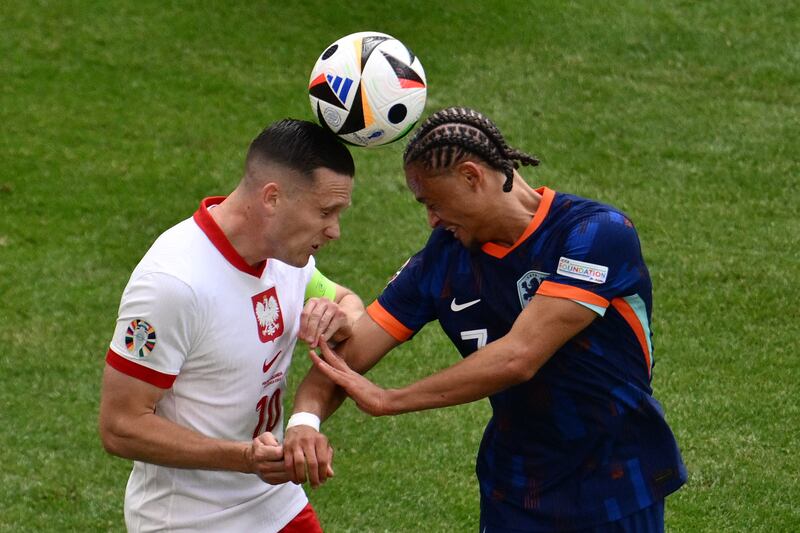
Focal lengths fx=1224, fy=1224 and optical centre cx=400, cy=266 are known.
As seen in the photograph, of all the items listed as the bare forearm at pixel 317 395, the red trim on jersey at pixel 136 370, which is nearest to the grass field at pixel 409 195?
the bare forearm at pixel 317 395

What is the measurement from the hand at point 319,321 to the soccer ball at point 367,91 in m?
0.69

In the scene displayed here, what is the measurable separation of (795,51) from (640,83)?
7.24ft

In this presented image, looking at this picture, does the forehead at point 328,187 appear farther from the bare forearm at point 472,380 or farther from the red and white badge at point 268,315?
the bare forearm at point 472,380

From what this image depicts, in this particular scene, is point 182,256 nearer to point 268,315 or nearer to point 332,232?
point 268,315

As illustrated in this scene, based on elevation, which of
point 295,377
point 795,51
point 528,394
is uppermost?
point 528,394

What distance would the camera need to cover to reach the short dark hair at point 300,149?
476cm

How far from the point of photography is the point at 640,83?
14617 mm

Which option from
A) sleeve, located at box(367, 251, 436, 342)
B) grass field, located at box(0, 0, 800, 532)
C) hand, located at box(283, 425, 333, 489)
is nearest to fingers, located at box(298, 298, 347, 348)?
sleeve, located at box(367, 251, 436, 342)

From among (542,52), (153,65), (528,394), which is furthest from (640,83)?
(528,394)

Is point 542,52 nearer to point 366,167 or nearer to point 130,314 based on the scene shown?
point 366,167

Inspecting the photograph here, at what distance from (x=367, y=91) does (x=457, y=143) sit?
0.42 metres

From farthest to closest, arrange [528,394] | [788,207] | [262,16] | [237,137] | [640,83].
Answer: [262,16], [640,83], [237,137], [788,207], [528,394]

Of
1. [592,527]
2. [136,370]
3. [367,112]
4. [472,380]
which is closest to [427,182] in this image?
[367,112]

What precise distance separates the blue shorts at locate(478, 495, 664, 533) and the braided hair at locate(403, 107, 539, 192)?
53.2 inches
